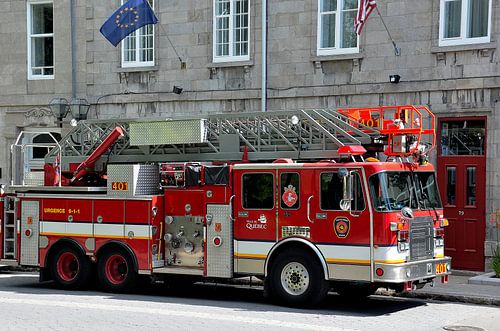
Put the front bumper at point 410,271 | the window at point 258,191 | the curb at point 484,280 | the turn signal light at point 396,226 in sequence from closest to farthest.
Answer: the front bumper at point 410,271, the turn signal light at point 396,226, the window at point 258,191, the curb at point 484,280

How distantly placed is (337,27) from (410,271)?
25.5ft

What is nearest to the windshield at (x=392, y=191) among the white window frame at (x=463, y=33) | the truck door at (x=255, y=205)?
the truck door at (x=255, y=205)

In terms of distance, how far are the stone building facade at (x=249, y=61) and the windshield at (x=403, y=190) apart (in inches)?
148

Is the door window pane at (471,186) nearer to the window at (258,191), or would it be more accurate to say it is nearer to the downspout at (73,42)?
the window at (258,191)

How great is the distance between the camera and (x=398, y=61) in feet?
55.6

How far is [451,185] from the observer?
1647 cm

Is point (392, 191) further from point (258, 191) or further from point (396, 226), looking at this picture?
point (258, 191)

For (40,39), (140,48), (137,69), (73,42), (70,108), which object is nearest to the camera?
(137,69)

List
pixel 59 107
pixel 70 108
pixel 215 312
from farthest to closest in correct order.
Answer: pixel 70 108
pixel 59 107
pixel 215 312

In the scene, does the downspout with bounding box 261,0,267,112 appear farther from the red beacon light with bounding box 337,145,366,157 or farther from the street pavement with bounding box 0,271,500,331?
the red beacon light with bounding box 337,145,366,157

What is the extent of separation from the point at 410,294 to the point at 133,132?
5553 millimetres

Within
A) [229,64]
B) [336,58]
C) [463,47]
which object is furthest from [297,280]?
[229,64]

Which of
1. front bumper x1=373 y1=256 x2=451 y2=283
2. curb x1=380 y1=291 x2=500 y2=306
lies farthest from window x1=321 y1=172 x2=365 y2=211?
curb x1=380 y1=291 x2=500 y2=306

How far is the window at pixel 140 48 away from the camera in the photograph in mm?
20344
